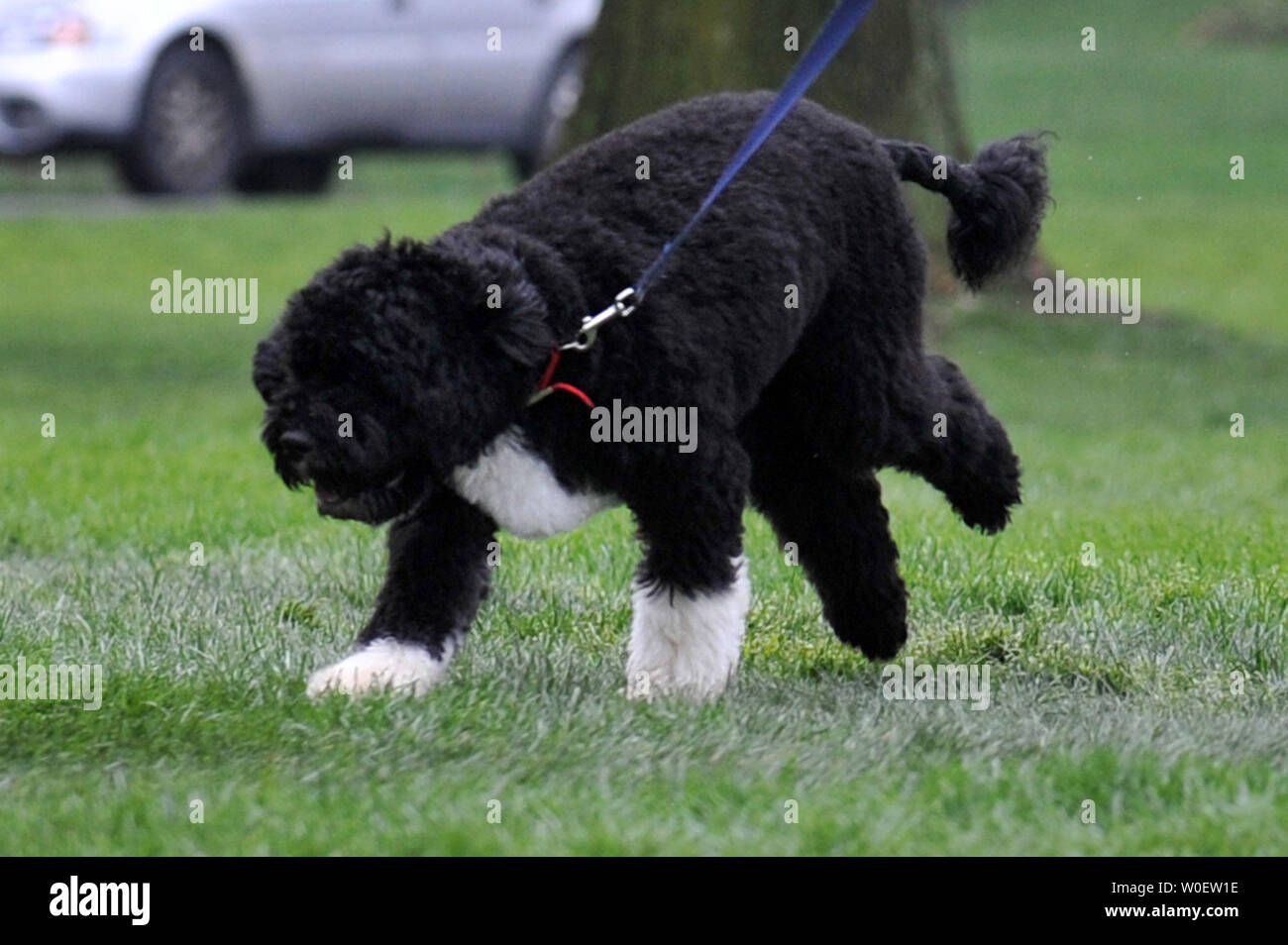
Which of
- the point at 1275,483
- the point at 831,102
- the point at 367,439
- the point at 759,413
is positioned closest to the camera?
the point at 367,439

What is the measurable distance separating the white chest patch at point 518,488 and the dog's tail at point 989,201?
1.62 m

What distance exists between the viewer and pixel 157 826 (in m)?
4.17

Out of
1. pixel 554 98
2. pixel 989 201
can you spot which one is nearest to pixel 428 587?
pixel 989 201

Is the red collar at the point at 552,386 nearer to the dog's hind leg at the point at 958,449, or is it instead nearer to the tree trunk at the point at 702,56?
the dog's hind leg at the point at 958,449

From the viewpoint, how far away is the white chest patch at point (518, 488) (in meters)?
4.93

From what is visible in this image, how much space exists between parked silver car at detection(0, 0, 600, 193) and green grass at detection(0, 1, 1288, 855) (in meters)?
4.29

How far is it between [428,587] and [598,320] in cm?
88

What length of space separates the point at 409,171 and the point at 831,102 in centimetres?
1122

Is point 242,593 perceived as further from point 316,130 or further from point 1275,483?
point 316,130

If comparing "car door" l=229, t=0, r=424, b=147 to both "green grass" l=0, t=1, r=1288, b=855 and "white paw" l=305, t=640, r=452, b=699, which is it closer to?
"green grass" l=0, t=1, r=1288, b=855

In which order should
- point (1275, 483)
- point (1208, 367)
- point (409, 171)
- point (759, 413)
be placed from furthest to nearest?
1. point (409, 171)
2. point (1208, 367)
3. point (1275, 483)
4. point (759, 413)

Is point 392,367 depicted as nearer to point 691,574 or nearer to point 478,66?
point 691,574

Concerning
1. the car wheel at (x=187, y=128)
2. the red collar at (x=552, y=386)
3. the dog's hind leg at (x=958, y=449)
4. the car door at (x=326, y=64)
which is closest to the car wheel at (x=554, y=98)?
the car door at (x=326, y=64)

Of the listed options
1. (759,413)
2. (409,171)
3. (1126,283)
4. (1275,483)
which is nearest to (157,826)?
(759,413)
